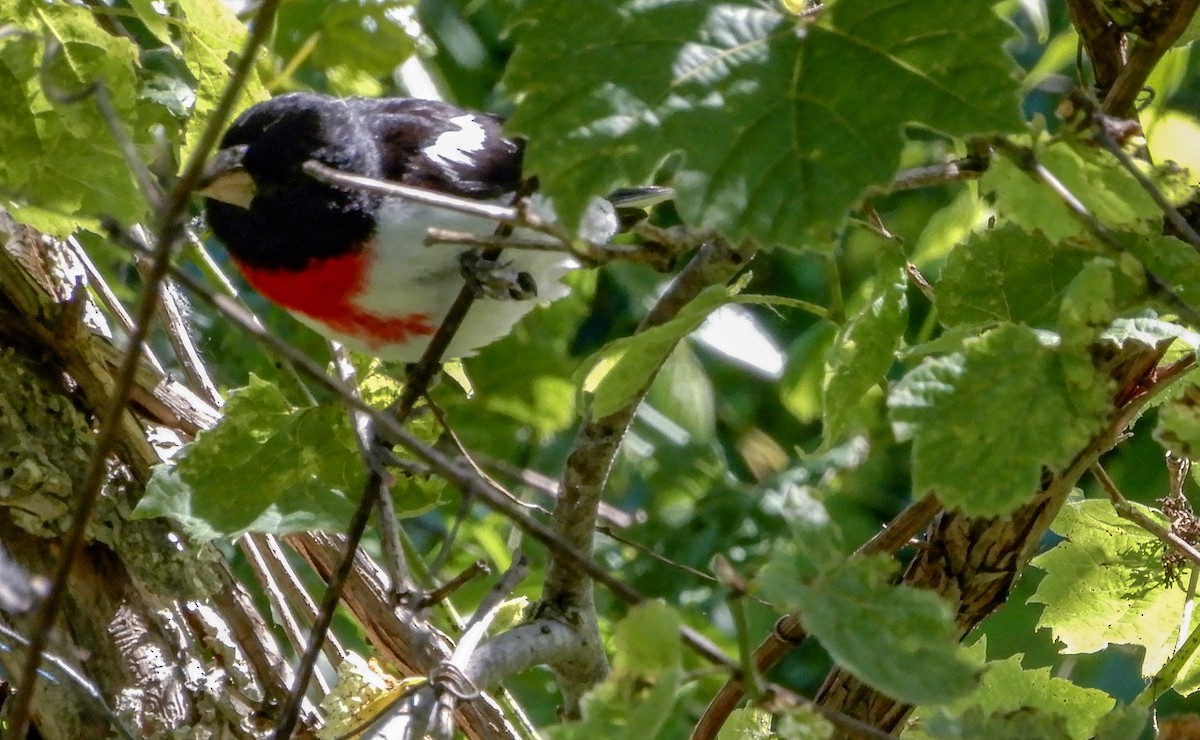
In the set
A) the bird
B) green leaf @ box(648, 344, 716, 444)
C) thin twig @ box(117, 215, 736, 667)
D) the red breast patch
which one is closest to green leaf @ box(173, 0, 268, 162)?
the bird

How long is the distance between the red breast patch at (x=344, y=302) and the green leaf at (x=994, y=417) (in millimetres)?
828

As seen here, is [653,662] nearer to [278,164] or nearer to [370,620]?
[370,620]

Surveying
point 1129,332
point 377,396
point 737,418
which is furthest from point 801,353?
point 1129,332

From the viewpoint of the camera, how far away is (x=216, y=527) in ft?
3.20

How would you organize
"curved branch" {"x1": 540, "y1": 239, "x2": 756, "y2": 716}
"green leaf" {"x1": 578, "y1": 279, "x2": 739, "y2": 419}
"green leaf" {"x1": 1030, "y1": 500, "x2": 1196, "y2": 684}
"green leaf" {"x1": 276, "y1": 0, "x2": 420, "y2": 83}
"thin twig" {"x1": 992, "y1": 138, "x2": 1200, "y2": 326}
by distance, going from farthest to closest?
"green leaf" {"x1": 276, "y1": 0, "x2": 420, "y2": 83} < "curved branch" {"x1": 540, "y1": 239, "x2": 756, "y2": 716} < "green leaf" {"x1": 1030, "y1": 500, "x2": 1196, "y2": 684} < "green leaf" {"x1": 578, "y1": 279, "x2": 739, "y2": 419} < "thin twig" {"x1": 992, "y1": 138, "x2": 1200, "y2": 326}

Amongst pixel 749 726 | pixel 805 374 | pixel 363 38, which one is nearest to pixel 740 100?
pixel 749 726

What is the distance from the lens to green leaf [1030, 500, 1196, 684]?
1032 mm

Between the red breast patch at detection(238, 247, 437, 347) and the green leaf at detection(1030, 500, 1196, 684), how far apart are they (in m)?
0.70

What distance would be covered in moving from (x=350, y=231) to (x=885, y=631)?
3.11 ft

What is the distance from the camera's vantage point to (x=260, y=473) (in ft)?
3.35

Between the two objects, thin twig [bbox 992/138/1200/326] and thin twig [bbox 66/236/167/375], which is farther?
thin twig [bbox 66/236/167/375]

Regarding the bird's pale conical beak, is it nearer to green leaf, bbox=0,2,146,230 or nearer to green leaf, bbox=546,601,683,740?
green leaf, bbox=0,2,146,230

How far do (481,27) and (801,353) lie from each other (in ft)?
3.54

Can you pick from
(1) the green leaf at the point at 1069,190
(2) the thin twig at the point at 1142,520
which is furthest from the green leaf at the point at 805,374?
(1) the green leaf at the point at 1069,190
